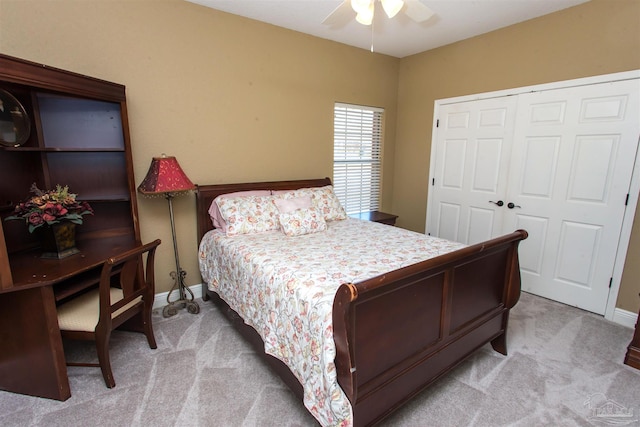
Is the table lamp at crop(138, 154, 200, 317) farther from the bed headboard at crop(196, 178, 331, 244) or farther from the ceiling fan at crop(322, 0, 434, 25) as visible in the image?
the ceiling fan at crop(322, 0, 434, 25)

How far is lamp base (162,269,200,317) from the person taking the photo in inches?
109

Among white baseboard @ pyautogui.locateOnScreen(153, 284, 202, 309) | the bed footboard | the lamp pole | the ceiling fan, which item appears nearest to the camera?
the bed footboard

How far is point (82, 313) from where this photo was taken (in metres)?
1.90

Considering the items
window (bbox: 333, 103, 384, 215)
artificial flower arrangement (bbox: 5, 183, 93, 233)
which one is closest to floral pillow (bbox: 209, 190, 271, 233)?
artificial flower arrangement (bbox: 5, 183, 93, 233)

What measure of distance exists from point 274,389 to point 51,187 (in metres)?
2.14

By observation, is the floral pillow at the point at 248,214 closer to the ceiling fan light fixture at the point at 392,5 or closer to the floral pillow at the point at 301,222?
the floral pillow at the point at 301,222

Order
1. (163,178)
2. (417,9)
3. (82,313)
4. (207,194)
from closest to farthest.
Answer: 1. (82,313)
2. (417,9)
3. (163,178)
4. (207,194)

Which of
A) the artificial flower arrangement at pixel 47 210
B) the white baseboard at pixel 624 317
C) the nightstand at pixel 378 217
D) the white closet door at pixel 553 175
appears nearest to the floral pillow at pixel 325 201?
the nightstand at pixel 378 217

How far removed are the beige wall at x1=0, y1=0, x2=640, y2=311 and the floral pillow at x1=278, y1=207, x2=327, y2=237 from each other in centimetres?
78

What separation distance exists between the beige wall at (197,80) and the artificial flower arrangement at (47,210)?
70 cm

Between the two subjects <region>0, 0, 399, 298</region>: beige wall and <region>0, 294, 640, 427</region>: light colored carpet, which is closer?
<region>0, 294, 640, 427</region>: light colored carpet

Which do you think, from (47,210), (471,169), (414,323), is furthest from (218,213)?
(471,169)

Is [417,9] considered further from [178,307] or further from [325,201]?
[178,307]

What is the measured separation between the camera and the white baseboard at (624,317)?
104 inches
